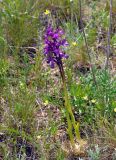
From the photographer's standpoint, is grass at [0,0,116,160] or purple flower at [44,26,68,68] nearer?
purple flower at [44,26,68,68]

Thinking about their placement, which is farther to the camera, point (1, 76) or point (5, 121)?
point (1, 76)

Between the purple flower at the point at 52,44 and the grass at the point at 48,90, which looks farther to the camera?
the grass at the point at 48,90

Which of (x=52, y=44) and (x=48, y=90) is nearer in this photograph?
(x=52, y=44)

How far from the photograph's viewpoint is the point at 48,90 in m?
2.88

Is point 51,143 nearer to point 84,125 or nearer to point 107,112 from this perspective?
point 84,125

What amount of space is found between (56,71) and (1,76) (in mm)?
493

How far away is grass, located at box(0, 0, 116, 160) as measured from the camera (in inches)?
92.6

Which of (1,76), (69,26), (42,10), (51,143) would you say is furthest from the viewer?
(42,10)

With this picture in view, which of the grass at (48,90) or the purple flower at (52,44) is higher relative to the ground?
the purple flower at (52,44)

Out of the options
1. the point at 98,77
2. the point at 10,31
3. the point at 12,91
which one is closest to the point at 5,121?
the point at 12,91

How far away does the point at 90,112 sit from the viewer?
2.52 metres

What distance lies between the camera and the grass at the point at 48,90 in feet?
7.72

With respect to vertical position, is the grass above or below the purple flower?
below

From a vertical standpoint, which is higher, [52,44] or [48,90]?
[52,44]
